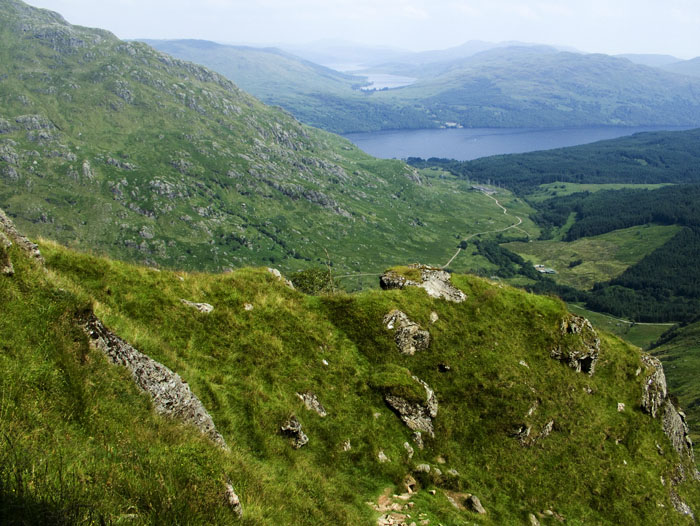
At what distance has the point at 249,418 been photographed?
18.4 meters

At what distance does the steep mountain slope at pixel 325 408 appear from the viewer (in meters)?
9.36

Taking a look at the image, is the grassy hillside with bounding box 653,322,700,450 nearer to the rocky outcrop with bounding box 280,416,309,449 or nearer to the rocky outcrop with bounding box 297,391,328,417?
the rocky outcrop with bounding box 297,391,328,417

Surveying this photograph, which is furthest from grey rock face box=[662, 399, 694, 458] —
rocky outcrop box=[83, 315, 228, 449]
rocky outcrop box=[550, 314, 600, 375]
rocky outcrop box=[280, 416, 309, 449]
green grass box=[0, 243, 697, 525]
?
rocky outcrop box=[83, 315, 228, 449]

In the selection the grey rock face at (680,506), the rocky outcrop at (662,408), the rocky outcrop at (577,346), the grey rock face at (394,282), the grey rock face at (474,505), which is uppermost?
the grey rock face at (394,282)

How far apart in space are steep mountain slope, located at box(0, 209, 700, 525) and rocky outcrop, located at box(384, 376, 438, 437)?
0.13m

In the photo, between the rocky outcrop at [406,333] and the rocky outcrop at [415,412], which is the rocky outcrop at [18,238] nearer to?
the rocky outcrop at [415,412]

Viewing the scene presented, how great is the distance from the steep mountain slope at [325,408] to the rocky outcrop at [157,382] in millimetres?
223

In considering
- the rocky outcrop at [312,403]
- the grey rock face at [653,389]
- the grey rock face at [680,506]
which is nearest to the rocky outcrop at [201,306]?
the rocky outcrop at [312,403]

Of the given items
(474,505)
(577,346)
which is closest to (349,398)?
(474,505)

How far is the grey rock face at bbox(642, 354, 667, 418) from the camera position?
121 ft

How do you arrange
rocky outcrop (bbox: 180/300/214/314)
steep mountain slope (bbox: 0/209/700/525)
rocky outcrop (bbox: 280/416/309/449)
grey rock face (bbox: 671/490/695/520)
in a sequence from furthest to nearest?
grey rock face (bbox: 671/490/695/520) < rocky outcrop (bbox: 180/300/214/314) < rocky outcrop (bbox: 280/416/309/449) < steep mountain slope (bbox: 0/209/700/525)

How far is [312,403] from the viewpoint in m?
22.7

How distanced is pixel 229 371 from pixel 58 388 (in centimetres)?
1062

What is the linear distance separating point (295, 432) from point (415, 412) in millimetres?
9283
